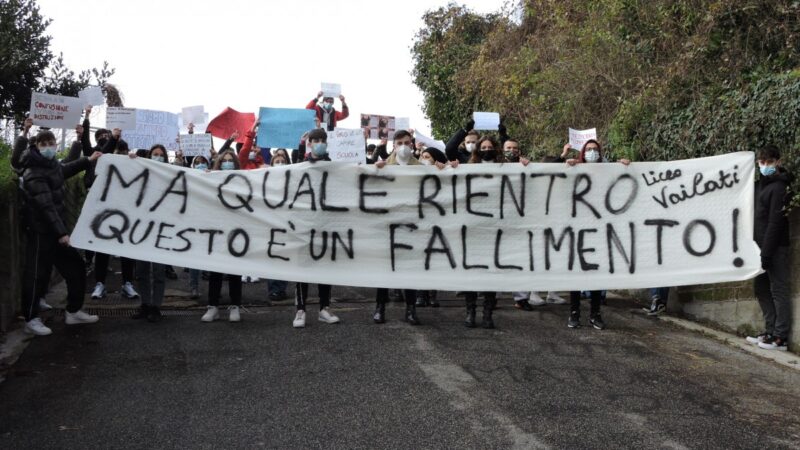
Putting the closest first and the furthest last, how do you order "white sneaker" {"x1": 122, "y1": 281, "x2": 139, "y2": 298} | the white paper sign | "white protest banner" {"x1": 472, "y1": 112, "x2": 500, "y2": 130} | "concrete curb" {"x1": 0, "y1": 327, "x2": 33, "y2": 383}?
"concrete curb" {"x1": 0, "y1": 327, "x2": 33, "y2": 383}
"white protest banner" {"x1": 472, "y1": 112, "x2": 500, "y2": 130}
"white sneaker" {"x1": 122, "y1": 281, "x2": 139, "y2": 298}
the white paper sign

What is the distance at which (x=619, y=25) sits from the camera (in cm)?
1128

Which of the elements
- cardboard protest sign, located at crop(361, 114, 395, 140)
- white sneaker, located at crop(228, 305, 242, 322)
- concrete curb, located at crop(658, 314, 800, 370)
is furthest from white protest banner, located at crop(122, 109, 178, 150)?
concrete curb, located at crop(658, 314, 800, 370)

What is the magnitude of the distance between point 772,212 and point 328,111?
26.0ft

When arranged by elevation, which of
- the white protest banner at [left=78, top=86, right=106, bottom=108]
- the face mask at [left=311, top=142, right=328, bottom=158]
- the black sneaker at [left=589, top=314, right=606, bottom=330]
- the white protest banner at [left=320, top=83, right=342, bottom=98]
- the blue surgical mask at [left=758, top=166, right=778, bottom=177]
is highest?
the white protest banner at [left=320, top=83, right=342, bottom=98]

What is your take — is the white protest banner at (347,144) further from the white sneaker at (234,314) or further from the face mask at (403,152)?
the white sneaker at (234,314)

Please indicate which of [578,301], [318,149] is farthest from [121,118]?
[578,301]

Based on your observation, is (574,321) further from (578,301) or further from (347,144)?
(347,144)

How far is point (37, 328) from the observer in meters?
7.18

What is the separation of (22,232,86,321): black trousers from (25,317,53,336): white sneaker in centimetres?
12

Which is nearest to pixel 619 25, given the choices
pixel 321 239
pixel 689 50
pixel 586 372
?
pixel 689 50

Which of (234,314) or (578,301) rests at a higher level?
(578,301)

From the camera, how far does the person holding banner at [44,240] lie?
7.35 m

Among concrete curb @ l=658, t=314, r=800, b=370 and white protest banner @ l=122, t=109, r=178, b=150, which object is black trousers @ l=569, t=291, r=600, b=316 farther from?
white protest banner @ l=122, t=109, r=178, b=150

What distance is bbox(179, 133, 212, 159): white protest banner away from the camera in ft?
37.4
